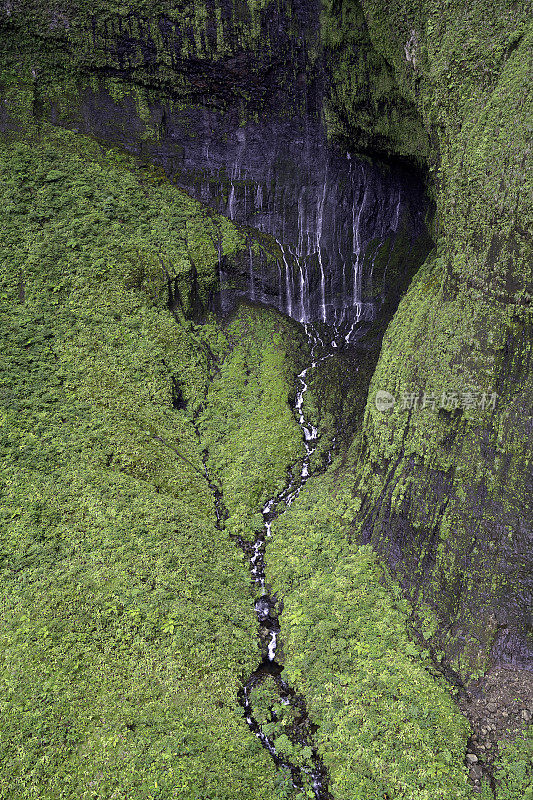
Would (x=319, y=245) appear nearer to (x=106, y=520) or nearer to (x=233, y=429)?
(x=233, y=429)

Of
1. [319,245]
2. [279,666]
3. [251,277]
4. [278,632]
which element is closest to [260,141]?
[319,245]

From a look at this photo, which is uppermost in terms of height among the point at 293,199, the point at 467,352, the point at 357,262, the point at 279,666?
the point at 293,199

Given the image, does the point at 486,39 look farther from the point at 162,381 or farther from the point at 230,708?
the point at 230,708

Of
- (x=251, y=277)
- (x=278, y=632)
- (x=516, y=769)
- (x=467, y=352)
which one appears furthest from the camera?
(x=251, y=277)

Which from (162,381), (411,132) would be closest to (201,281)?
(162,381)

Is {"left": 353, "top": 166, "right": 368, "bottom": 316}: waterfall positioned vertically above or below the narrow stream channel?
above
